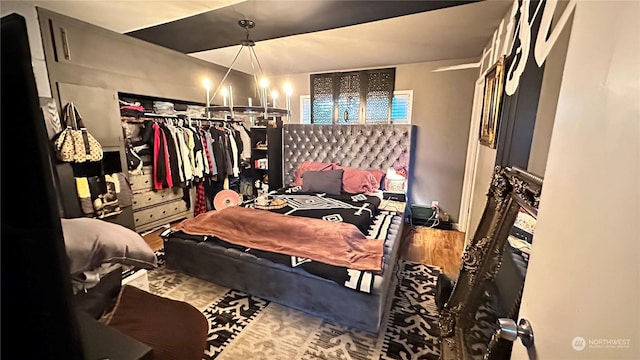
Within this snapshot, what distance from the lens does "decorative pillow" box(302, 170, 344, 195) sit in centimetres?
353

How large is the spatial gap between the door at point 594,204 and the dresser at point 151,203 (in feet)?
12.6

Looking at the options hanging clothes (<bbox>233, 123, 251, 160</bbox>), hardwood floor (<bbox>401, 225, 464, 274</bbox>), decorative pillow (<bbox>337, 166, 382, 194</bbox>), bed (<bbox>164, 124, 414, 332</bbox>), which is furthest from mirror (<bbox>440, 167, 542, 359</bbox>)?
hanging clothes (<bbox>233, 123, 251, 160</bbox>)

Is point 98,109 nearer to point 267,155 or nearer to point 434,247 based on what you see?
point 267,155

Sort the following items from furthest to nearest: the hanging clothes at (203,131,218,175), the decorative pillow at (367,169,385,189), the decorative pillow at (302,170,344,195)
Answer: the hanging clothes at (203,131,218,175) < the decorative pillow at (367,169,385,189) < the decorative pillow at (302,170,344,195)

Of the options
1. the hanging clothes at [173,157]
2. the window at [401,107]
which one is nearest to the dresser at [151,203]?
the hanging clothes at [173,157]

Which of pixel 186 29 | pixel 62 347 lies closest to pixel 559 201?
pixel 62 347

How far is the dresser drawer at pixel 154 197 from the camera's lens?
10.8 feet

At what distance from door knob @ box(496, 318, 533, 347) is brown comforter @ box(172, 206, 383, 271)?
1.10 meters

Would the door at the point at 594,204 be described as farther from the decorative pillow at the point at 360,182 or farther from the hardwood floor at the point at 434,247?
the decorative pillow at the point at 360,182

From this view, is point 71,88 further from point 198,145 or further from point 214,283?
point 214,283

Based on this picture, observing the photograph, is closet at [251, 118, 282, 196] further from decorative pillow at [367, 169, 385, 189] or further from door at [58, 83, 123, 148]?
door at [58, 83, 123, 148]

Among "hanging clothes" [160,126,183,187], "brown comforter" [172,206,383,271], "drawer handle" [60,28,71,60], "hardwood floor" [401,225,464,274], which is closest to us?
"brown comforter" [172,206,383,271]

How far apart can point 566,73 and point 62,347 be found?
1.10m

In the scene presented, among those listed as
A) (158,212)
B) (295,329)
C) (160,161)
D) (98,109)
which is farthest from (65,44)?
(295,329)
